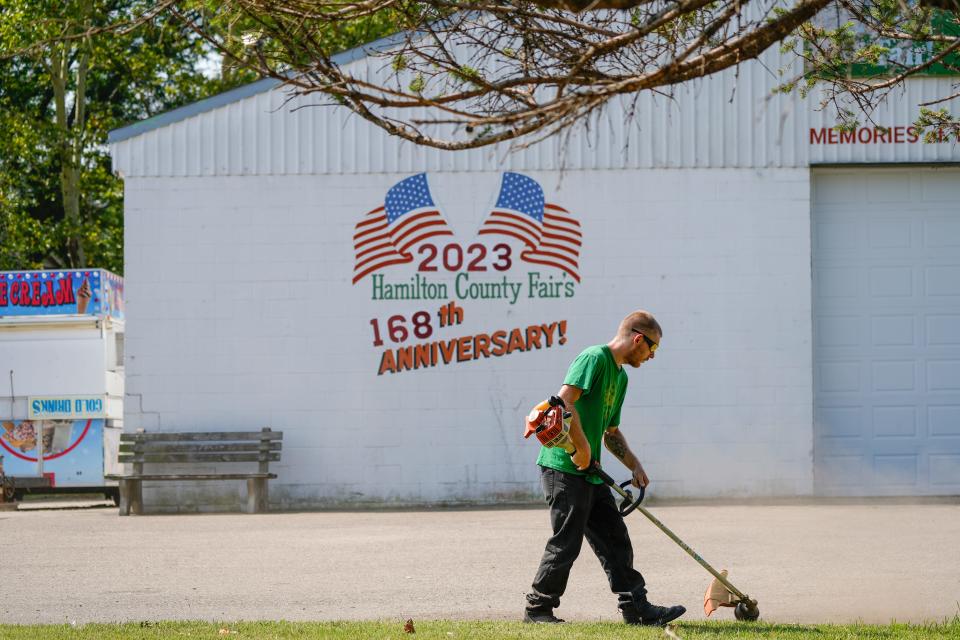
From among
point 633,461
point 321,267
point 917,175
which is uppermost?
point 917,175

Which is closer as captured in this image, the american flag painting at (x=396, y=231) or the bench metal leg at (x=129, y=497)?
the bench metal leg at (x=129, y=497)

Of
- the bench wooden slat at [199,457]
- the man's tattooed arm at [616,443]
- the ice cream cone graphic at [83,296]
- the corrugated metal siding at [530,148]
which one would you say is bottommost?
the bench wooden slat at [199,457]

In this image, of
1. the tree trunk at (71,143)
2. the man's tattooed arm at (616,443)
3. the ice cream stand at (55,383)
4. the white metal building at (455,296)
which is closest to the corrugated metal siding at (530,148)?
the white metal building at (455,296)

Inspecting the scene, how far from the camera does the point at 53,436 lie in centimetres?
1948

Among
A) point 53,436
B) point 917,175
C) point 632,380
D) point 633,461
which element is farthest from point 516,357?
point 633,461

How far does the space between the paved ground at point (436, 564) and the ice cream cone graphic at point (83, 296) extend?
404 cm

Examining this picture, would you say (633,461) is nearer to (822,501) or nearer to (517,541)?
(517,541)

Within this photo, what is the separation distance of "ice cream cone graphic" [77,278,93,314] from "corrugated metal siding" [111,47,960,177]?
10.1 feet

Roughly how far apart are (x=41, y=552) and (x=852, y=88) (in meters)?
8.51

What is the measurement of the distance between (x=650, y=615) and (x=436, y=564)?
12.0ft

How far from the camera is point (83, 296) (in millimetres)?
19578

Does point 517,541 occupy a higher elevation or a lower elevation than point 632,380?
lower

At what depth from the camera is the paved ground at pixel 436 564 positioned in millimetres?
8797

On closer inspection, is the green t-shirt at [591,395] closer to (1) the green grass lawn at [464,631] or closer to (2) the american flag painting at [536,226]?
(1) the green grass lawn at [464,631]
